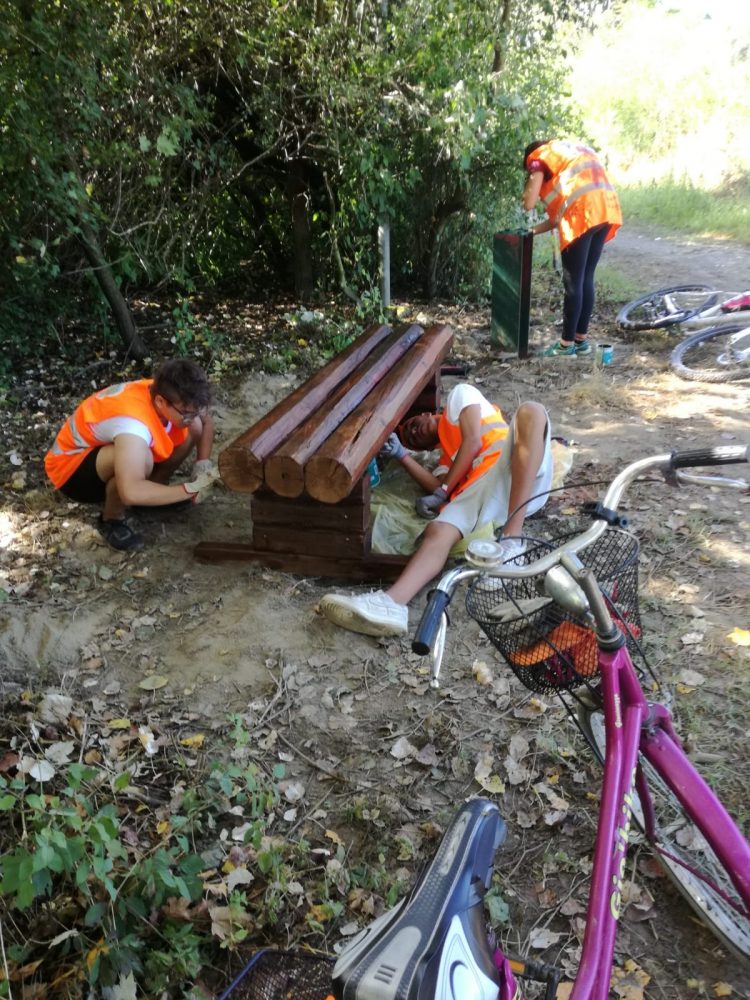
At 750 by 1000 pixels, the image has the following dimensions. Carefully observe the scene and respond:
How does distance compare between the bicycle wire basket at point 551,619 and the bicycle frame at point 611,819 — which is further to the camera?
the bicycle wire basket at point 551,619

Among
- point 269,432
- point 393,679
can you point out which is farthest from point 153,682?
point 269,432

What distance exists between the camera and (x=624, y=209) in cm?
1131

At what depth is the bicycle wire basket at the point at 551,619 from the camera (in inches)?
61.3

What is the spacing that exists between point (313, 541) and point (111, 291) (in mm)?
3349

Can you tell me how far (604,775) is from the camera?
4.93ft

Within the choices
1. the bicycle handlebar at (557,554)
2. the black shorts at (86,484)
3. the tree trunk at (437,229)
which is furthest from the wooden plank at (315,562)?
the tree trunk at (437,229)

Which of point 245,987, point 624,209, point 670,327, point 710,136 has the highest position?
point 710,136

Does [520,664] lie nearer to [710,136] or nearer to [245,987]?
[245,987]

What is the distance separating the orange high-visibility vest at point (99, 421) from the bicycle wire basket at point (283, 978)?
2411 millimetres

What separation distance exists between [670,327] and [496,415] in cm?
370

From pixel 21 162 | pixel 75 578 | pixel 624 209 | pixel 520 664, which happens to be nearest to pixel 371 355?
pixel 75 578

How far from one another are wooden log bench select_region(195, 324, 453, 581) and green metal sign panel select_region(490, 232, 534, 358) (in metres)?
2.52

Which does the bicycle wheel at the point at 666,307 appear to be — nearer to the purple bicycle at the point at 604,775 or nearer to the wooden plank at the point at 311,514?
the wooden plank at the point at 311,514

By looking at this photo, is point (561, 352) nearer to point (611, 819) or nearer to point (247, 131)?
point (247, 131)
